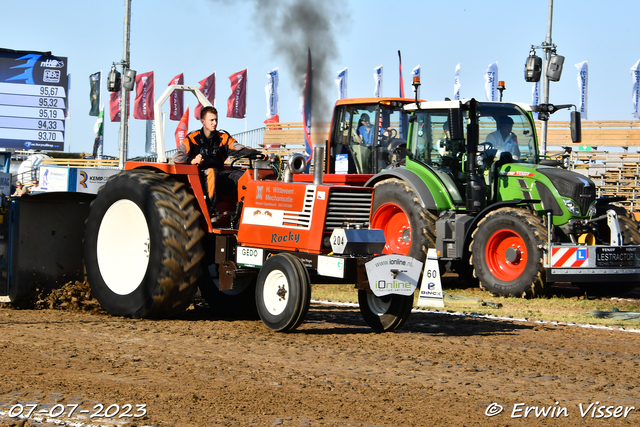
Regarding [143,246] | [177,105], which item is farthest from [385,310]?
[177,105]

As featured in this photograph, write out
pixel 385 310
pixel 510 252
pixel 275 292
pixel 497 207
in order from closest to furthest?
pixel 275 292 → pixel 385 310 → pixel 510 252 → pixel 497 207

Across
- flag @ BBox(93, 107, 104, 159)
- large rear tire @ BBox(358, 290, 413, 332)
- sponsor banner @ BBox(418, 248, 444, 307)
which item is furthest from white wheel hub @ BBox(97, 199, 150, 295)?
flag @ BBox(93, 107, 104, 159)

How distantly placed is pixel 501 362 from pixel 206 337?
255cm

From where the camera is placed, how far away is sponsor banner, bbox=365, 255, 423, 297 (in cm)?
703

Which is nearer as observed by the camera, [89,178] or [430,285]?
[430,285]

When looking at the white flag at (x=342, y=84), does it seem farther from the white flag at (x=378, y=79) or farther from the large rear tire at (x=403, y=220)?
the large rear tire at (x=403, y=220)

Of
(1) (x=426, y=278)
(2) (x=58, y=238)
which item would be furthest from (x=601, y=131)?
(2) (x=58, y=238)

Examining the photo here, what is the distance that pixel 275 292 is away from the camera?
736 cm

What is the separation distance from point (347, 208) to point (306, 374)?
214 cm

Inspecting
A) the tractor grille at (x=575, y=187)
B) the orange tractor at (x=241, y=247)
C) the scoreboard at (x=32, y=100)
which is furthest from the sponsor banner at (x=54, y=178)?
the tractor grille at (x=575, y=187)

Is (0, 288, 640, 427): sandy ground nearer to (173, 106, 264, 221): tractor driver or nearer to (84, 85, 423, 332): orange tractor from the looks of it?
(84, 85, 423, 332): orange tractor

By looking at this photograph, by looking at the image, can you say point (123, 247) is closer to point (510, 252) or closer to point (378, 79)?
point (510, 252)

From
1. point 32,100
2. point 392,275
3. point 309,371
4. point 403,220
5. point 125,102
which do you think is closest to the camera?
point 309,371

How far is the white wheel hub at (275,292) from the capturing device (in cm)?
723
